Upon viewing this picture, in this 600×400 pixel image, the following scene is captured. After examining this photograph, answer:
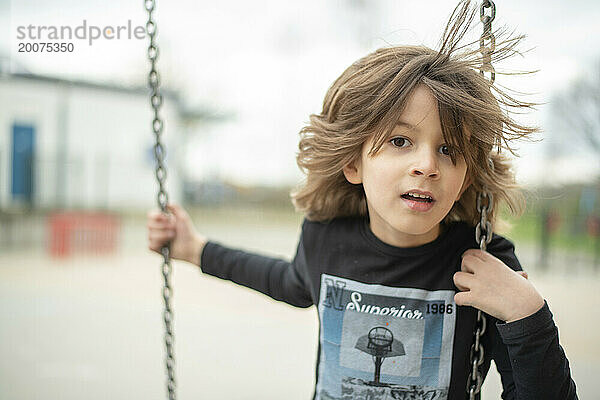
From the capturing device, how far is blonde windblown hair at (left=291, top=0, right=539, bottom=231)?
23.6 inches

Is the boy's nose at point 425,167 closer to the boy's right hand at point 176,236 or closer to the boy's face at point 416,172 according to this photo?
the boy's face at point 416,172

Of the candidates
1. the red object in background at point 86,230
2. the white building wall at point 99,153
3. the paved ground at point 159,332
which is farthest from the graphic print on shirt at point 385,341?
the red object in background at point 86,230

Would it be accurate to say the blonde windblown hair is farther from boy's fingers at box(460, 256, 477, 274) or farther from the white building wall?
the white building wall

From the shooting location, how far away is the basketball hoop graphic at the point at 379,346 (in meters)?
0.66

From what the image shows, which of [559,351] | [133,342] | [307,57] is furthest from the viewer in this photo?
[307,57]

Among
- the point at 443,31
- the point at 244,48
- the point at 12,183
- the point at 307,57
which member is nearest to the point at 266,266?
the point at 443,31

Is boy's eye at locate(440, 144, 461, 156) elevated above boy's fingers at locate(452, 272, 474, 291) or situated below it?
above

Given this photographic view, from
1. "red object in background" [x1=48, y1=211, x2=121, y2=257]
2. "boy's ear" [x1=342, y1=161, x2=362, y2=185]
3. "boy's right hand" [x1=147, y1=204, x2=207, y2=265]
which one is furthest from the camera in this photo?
"red object in background" [x1=48, y1=211, x2=121, y2=257]

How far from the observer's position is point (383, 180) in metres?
0.62

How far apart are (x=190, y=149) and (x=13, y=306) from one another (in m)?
1.56

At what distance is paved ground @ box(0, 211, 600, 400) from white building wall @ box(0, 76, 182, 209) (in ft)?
1.45

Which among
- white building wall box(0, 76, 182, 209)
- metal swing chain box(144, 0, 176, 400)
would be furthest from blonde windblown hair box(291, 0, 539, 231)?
white building wall box(0, 76, 182, 209)

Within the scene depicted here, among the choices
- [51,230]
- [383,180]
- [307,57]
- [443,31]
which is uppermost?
[307,57]

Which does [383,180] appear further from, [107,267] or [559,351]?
[107,267]
